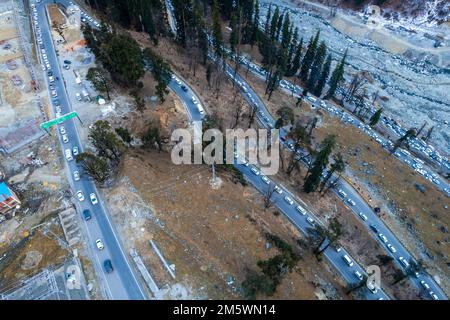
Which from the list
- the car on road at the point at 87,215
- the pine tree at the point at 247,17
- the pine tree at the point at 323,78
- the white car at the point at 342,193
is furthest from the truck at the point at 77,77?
the pine tree at the point at 323,78

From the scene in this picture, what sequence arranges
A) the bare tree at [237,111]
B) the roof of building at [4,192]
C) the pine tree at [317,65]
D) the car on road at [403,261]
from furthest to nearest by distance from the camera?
the pine tree at [317,65]
the bare tree at [237,111]
the car on road at [403,261]
the roof of building at [4,192]

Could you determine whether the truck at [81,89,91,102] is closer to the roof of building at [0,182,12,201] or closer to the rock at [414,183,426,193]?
A: the roof of building at [0,182,12,201]

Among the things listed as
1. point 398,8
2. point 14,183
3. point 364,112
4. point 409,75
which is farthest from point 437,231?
point 398,8

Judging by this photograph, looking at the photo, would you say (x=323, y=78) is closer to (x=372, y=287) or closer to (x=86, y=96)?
(x=372, y=287)

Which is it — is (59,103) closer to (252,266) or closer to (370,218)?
(252,266)

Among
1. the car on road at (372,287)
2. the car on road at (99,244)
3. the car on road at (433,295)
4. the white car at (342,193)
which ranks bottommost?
the car on road at (433,295)

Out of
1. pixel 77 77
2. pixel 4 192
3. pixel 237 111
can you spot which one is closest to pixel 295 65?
pixel 237 111

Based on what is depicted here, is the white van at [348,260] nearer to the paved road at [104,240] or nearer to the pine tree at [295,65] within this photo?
the paved road at [104,240]

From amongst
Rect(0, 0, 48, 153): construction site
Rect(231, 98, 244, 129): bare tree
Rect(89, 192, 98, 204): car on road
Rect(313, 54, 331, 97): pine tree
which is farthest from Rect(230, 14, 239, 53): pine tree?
Rect(89, 192, 98, 204): car on road
